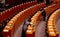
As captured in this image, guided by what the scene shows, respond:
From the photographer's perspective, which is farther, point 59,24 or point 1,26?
point 59,24

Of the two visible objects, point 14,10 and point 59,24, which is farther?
point 14,10

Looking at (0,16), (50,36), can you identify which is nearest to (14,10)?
(0,16)

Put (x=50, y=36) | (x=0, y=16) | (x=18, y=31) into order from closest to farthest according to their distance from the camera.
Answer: (x=50, y=36) < (x=18, y=31) < (x=0, y=16)

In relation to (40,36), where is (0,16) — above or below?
above

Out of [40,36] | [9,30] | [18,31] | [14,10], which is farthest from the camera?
[14,10]

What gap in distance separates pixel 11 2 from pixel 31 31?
194 cm

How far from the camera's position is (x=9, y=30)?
1049mm

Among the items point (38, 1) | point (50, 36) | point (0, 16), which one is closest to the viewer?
Result: point (50, 36)

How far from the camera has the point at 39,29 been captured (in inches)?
56.4

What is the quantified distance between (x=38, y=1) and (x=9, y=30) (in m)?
1.83

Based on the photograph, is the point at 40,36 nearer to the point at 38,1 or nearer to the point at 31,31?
the point at 31,31

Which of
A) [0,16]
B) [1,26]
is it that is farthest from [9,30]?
[0,16]

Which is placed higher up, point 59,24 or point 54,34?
point 54,34

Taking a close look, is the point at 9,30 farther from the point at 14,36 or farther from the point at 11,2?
the point at 11,2
